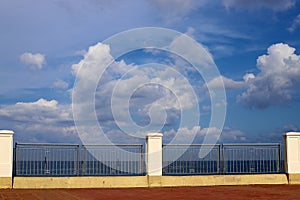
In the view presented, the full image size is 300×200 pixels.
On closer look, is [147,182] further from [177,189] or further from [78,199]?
[78,199]

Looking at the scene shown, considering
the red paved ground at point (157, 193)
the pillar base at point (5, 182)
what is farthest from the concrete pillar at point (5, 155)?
the red paved ground at point (157, 193)

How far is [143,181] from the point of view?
22.7 m

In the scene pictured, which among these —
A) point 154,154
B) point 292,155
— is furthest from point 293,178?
point 154,154

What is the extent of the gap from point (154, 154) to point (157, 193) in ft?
11.1

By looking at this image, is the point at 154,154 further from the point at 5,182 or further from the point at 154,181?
the point at 5,182

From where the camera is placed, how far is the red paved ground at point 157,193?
58.2 feet

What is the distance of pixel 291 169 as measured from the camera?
2402 centimetres

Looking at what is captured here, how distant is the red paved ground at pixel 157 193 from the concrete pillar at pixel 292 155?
Answer: 244cm

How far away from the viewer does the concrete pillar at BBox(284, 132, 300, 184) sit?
23953mm

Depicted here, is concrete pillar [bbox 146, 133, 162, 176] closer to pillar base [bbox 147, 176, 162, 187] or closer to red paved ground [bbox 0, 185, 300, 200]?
pillar base [bbox 147, 176, 162, 187]

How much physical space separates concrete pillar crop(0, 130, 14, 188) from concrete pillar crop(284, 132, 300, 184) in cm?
1310

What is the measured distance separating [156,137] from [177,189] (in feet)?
8.82

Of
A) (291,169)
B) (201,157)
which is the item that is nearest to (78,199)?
(201,157)

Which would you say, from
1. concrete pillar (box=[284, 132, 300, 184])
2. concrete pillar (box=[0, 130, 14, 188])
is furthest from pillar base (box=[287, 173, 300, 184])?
concrete pillar (box=[0, 130, 14, 188])
